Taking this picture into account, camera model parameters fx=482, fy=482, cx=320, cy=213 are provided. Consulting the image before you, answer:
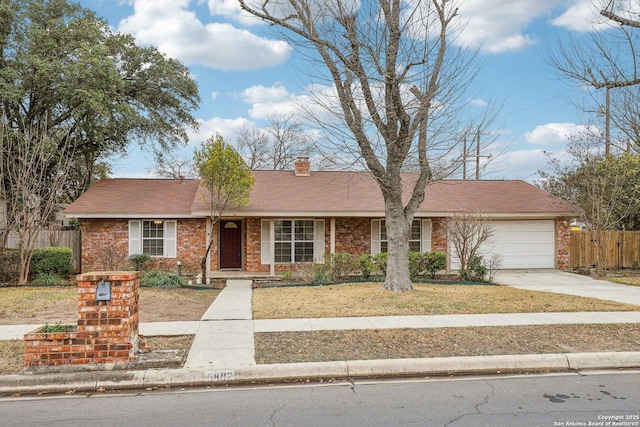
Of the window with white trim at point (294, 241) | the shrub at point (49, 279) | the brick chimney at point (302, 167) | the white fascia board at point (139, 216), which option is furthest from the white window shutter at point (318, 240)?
the shrub at point (49, 279)

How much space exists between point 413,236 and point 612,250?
8.66 m

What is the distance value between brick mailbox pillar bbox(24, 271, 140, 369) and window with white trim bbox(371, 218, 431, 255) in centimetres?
1316

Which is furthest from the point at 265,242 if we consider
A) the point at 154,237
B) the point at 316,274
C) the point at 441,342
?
the point at 441,342

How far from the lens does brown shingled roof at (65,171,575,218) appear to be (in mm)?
17250

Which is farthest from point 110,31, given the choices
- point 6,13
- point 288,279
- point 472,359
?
point 472,359

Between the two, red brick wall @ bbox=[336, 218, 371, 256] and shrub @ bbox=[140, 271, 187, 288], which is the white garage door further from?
shrub @ bbox=[140, 271, 187, 288]

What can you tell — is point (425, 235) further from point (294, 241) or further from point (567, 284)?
point (567, 284)

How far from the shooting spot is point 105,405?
508cm

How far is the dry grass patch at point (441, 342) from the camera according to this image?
665 cm

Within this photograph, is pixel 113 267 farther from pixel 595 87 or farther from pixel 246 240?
pixel 595 87

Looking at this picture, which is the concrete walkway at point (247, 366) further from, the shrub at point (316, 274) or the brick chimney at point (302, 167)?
the brick chimney at point (302, 167)

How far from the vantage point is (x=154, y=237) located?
17.9 meters

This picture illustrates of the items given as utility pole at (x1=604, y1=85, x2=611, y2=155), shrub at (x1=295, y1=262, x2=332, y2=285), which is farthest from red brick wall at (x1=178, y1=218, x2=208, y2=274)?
utility pole at (x1=604, y1=85, x2=611, y2=155)

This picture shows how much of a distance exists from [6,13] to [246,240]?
1241cm
